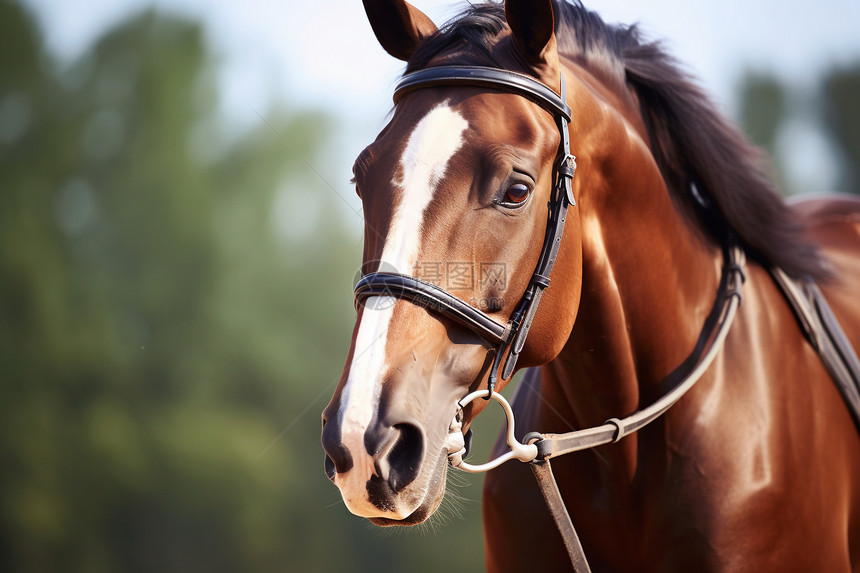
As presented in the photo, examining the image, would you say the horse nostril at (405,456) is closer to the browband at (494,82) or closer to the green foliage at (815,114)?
the browband at (494,82)

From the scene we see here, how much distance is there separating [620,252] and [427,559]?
1309 cm

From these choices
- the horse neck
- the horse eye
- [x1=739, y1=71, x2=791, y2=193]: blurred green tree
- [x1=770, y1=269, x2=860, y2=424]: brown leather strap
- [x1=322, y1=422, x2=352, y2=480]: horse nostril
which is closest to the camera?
[x1=322, y1=422, x2=352, y2=480]: horse nostril

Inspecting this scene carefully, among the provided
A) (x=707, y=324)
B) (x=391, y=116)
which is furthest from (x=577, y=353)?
(x=391, y=116)

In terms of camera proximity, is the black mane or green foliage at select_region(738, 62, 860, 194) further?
green foliage at select_region(738, 62, 860, 194)

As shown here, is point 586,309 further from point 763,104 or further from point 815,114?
point 763,104

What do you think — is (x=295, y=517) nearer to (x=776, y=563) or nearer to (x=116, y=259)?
(x=116, y=259)

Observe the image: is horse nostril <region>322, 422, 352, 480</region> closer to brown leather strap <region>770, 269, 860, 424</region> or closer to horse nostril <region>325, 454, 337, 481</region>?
horse nostril <region>325, 454, 337, 481</region>

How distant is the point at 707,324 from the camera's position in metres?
2.12

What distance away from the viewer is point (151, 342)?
44.9ft

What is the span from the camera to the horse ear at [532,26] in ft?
5.66

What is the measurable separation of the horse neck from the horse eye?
27 cm

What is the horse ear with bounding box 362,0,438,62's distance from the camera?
78.3 inches

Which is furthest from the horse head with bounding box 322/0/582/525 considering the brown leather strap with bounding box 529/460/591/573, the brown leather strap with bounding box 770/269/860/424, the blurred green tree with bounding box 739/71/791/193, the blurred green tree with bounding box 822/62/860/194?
the blurred green tree with bounding box 739/71/791/193

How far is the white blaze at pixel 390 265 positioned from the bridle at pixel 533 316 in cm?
6
